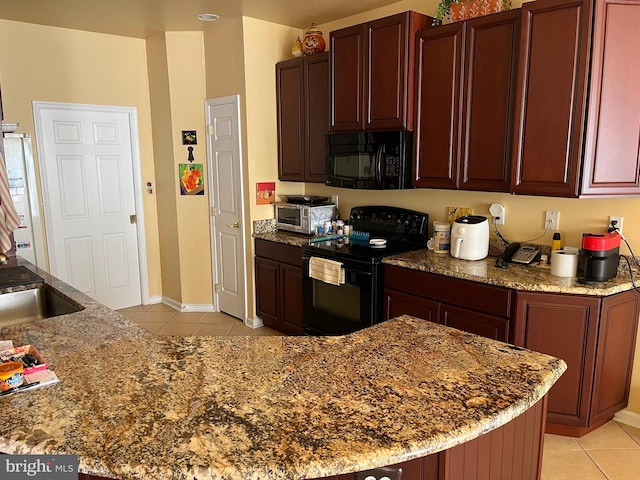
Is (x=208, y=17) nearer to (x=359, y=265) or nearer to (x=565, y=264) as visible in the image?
(x=359, y=265)

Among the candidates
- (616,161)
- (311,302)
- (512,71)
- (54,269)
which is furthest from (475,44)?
(54,269)

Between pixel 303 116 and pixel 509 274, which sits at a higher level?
pixel 303 116

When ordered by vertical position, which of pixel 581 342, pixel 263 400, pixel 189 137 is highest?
pixel 189 137

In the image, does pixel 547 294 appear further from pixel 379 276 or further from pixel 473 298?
pixel 379 276

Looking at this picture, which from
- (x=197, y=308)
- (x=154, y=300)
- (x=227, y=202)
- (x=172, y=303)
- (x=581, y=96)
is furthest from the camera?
(x=154, y=300)

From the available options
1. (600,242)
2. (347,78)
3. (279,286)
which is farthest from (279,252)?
(600,242)

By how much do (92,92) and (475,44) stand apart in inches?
138

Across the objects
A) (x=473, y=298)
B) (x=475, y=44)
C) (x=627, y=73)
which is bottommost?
(x=473, y=298)

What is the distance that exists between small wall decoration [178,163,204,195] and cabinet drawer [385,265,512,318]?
233cm

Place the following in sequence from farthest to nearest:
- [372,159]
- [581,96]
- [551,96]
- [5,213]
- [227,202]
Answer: [227,202] → [372,159] → [5,213] → [551,96] → [581,96]

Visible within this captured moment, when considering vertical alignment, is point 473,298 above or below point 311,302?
above

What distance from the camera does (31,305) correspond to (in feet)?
8.25

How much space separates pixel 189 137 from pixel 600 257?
11.8 feet

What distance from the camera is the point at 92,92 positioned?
453 centimetres
